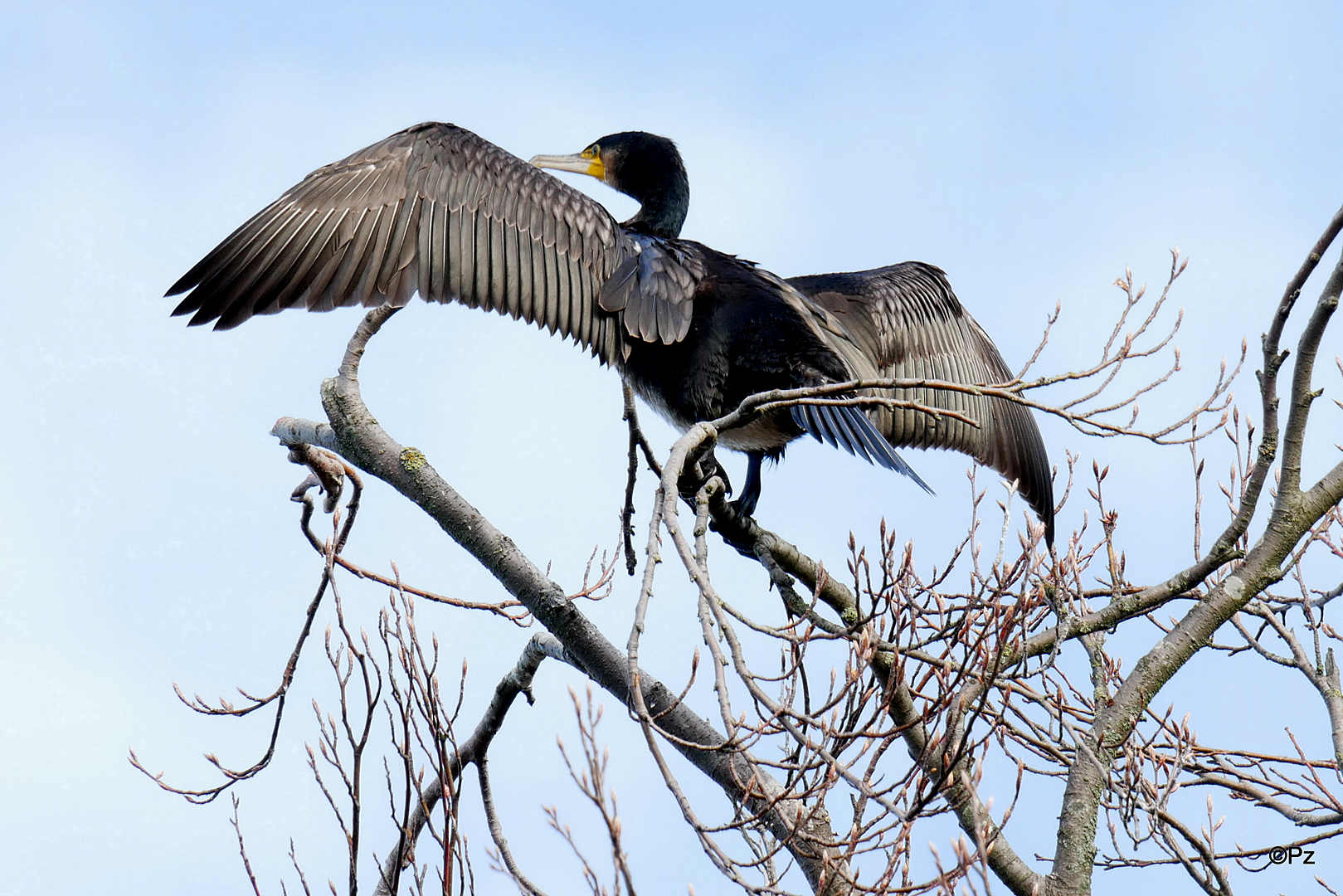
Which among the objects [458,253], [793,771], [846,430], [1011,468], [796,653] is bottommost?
[793,771]

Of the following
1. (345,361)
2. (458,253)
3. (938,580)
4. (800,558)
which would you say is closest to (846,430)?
(938,580)

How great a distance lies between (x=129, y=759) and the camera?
3.76 meters

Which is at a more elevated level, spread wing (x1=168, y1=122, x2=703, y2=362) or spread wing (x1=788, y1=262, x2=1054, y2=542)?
spread wing (x1=788, y1=262, x2=1054, y2=542)

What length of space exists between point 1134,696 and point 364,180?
2.68 m

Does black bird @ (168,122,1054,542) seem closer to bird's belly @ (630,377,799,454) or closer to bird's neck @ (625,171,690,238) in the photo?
bird's belly @ (630,377,799,454)

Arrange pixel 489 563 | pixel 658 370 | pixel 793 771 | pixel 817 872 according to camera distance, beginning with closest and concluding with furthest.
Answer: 1. pixel 793 771
2. pixel 817 872
3. pixel 489 563
4. pixel 658 370

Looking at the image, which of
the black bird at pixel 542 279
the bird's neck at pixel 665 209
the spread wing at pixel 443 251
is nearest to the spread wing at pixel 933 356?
the black bird at pixel 542 279

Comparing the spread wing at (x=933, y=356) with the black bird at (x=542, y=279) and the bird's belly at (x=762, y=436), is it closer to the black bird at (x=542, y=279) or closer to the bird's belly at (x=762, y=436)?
the black bird at (x=542, y=279)

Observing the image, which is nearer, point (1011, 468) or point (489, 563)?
Answer: point (489, 563)

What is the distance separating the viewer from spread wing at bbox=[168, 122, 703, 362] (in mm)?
3553

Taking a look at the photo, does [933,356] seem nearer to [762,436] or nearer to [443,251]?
[762,436]

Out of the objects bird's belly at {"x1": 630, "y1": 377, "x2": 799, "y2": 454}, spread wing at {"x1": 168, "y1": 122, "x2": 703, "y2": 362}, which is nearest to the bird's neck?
spread wing at {"x1": 168, "y1": 122, "x2": 703, "y2": 362}

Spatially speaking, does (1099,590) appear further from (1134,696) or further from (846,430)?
(846,430)

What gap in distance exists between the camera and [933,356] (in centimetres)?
535
